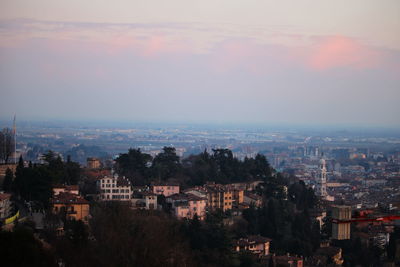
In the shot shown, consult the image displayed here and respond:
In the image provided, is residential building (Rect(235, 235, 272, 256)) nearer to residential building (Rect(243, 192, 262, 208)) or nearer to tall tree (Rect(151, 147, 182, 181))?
residential building (Rect(243, 192, 262, 208))

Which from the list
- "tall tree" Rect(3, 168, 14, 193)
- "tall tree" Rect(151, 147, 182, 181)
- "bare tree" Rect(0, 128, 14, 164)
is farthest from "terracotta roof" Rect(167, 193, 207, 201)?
"bare tree" Rect(0, 128, 14, 164)

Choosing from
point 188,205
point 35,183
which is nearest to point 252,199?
point 188,205

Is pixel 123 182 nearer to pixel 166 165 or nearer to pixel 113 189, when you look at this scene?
pixel 113 189

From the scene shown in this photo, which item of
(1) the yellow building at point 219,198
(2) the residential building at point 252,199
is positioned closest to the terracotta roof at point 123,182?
(1) the yellow building at point 219,198

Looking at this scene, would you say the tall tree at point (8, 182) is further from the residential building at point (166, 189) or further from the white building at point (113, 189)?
the residential building at point (166, 189)

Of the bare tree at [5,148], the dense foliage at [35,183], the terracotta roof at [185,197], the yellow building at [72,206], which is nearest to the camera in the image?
the yellow building at [72,206]
